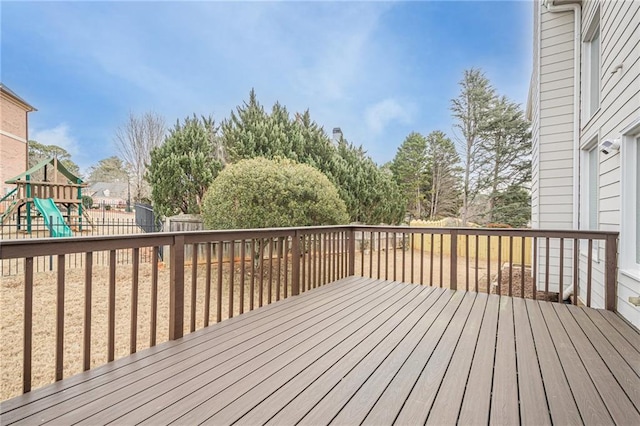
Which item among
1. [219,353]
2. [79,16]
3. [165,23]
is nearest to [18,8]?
[79,16]

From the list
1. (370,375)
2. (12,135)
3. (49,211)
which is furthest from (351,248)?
(12,135)

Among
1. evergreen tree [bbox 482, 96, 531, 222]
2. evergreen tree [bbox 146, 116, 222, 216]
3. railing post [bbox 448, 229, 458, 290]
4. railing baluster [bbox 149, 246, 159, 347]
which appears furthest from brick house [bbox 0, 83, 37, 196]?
evergreen tree [bbox 482, 96, 531, 222]

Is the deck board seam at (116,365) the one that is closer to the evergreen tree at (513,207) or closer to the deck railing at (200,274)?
the deck railing at (200,274)

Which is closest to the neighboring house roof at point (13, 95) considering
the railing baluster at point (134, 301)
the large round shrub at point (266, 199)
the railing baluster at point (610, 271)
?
the large round shrub at point (266, 199)

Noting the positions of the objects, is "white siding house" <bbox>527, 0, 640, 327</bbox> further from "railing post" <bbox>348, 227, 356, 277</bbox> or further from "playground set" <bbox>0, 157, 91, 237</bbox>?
"playground set" <bbox>0, 157, 91, 237</bbox>

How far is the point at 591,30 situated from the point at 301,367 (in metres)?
5.14

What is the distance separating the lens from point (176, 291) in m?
2.35

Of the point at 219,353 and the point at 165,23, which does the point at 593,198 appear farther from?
the point at 165,23

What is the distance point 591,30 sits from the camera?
3773 millimetres

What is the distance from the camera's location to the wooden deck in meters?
1.42

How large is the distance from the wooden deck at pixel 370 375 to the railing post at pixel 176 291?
10cm

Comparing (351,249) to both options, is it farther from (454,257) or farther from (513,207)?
(513,207)

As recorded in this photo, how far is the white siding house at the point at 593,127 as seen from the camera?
105 inches

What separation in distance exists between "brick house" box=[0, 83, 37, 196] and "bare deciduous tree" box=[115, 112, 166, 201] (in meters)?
2.87
